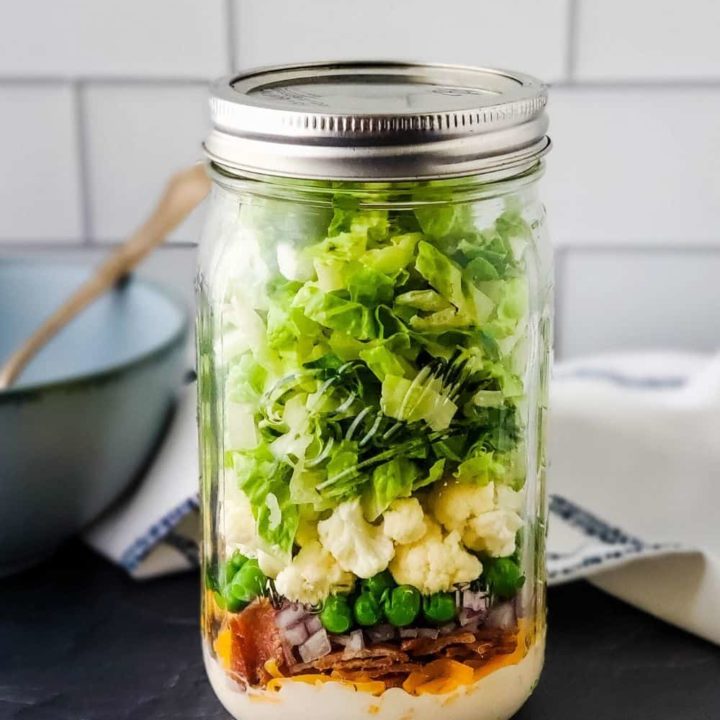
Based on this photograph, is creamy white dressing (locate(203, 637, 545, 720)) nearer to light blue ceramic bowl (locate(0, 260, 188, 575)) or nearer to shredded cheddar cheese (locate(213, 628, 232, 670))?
shredded cheddar cheese (locate(213, 628, 232, 670))

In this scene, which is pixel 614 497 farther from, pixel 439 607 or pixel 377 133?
Result: pixel 377 133

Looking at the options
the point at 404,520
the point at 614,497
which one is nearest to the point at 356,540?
the point at 404,520

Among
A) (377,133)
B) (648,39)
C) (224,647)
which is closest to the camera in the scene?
(377,133)

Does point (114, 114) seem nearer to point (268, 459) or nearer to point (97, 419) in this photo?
point (97, 419)

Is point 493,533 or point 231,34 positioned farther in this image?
point 231,34

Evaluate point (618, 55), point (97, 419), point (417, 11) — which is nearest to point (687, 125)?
point (618, 55)

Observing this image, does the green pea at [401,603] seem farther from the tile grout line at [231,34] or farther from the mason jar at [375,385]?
the tile grout line at [231,34]

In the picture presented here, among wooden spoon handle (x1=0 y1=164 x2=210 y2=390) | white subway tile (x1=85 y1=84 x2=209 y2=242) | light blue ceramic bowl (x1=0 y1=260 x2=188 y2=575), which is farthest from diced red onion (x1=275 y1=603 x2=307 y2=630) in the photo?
white subway tile (x1=85 y1=84 x2=209 y2=242)
